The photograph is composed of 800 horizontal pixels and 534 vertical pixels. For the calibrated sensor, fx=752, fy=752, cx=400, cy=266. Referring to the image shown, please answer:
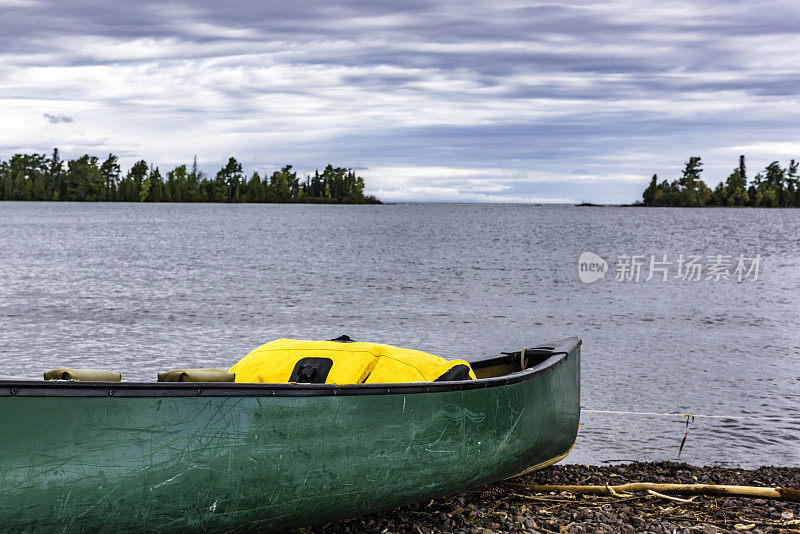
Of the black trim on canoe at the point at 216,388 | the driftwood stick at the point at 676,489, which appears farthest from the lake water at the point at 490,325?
the black trim on canoe at the point at 216,388

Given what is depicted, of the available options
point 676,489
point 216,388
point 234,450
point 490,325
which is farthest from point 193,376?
point 490,325

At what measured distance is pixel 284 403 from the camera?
493 centimetres

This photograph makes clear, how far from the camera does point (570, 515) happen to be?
239 inches

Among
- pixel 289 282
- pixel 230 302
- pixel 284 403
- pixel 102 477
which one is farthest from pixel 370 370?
pixel 289 282

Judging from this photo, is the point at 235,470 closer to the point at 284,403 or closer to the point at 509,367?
the point at 284,403

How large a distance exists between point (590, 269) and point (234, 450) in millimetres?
40495

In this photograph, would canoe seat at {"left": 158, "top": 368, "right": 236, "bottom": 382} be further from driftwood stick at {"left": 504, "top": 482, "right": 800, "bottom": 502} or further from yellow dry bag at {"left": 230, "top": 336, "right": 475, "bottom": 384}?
driftwood stick at {"left": 504, "top": 482, "right": 800, "bottom": 502}

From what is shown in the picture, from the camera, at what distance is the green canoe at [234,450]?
14.0 ft

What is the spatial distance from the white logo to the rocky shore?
29209 millimetres

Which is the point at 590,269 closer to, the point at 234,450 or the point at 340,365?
the point at 340,365

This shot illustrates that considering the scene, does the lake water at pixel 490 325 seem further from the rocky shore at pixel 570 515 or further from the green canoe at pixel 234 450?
the green canoe at pixel 234 450

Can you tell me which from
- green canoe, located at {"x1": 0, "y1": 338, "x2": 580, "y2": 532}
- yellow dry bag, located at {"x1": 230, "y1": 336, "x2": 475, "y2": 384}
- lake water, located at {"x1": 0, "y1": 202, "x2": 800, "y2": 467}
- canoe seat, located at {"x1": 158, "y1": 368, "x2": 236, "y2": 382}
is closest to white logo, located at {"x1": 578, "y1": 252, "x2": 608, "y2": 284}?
lake water, located at {"x1": 0, "y1": 202, "x2": 800, "y2": 467}

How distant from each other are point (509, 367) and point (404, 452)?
279 cm

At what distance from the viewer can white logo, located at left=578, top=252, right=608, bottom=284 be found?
3722 centimetres
